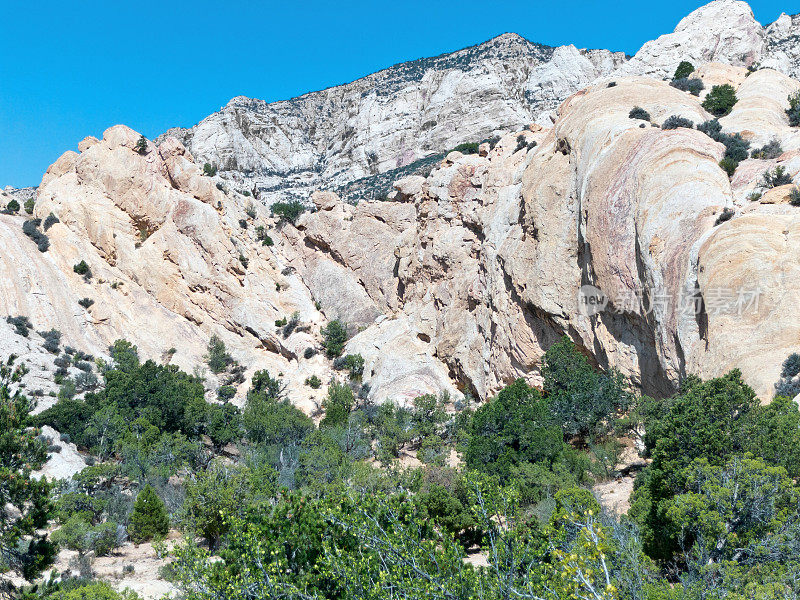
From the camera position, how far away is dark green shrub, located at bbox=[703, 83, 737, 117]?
35.1m

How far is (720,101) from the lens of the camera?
1391 inches

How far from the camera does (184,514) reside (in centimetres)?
1936

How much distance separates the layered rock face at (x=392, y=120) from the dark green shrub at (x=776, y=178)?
4833 cm

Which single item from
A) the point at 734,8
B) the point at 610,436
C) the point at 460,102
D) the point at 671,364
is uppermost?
the point at 460,102

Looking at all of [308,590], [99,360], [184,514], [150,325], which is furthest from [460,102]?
[308,590]

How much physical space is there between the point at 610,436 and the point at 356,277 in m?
27.7

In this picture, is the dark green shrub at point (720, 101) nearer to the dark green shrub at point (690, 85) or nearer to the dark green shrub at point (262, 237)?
the dark green shrub at point (690, 85)

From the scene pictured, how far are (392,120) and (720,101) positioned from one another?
63494mm

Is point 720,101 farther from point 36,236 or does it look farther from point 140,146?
point 36,236

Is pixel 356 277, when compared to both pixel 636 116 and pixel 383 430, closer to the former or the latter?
pixel 383 430

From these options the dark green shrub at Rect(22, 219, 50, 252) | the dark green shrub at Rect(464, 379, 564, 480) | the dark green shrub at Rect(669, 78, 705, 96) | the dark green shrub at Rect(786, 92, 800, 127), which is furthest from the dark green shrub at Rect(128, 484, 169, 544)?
the dark green shrub at Rect(669, 78, 705, 96)

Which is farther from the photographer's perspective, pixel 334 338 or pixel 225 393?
pixel 334 338

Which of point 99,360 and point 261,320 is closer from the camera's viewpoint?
point 99,360

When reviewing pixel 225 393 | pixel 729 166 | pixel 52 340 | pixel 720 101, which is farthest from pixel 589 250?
pixel 52 340
